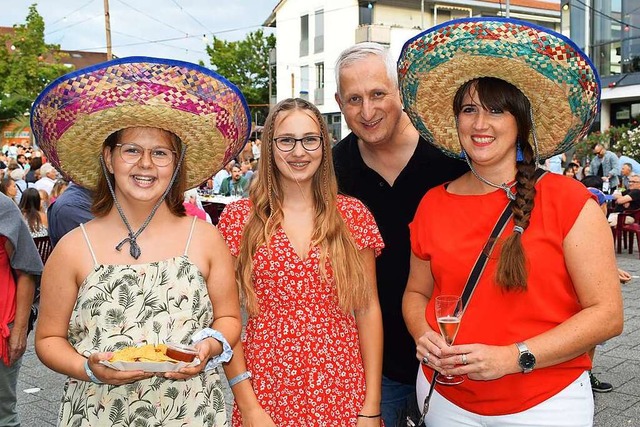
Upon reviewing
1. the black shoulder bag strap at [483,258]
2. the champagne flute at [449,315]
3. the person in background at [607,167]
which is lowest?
the champagne flute at [449,315]

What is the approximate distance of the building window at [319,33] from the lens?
123ft

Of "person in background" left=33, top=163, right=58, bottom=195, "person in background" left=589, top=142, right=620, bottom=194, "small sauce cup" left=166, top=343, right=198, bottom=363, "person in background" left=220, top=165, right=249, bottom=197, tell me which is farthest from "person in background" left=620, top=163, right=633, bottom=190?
"small sauce cup" left=166, top=343, right=198, bottom=363

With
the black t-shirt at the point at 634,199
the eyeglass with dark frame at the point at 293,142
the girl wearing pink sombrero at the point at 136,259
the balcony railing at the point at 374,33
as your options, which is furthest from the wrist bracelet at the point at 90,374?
the balcony railing at the point at 374,33

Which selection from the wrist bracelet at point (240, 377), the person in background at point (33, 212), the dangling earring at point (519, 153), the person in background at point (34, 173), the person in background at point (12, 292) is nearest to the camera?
the dangling earring at point (519, 153)

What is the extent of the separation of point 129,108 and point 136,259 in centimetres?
59

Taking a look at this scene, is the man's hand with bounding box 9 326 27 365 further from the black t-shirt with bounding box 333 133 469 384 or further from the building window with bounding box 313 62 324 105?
the building window with bounding box 313 62 324 105

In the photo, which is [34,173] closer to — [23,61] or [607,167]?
[607,167]

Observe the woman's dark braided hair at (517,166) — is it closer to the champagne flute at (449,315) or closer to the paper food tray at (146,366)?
the champagne flute at (449,315)

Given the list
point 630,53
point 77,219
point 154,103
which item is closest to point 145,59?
point 154,103

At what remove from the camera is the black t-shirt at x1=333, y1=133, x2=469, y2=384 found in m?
3.21

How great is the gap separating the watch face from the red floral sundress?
76cm

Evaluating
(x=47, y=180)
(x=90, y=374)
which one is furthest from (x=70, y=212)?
(x=47, y=180)

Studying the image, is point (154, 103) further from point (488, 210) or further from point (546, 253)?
point (546, 253)

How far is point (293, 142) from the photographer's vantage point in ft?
9.25
